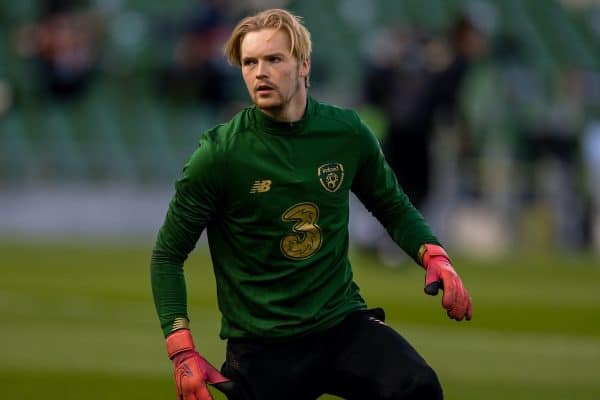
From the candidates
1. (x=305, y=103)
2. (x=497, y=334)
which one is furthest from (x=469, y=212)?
(x=305, y=103)

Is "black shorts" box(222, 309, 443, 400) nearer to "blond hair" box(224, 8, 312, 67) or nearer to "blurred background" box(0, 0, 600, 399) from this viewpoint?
"blond hair" box(224, 8, 312, 67)

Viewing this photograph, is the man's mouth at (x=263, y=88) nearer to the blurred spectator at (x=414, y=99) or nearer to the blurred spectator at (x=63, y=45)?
the blurred spectator at (x=414, y=99)

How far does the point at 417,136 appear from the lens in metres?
→ 17.4

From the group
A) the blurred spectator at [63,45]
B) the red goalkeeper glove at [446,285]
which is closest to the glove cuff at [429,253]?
the red goalkeeper glove at [446,285]

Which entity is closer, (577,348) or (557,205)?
(577,348)

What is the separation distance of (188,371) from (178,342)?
13cm

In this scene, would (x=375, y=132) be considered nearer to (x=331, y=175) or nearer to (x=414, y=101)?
(x=414, y=101)

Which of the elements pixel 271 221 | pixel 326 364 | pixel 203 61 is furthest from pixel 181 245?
pixel 203 61

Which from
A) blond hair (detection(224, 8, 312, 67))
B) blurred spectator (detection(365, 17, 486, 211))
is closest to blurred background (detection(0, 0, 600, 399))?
blurred spectator (detection(365, 17, 486, 211))

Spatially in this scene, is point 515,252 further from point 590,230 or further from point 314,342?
point 314,342

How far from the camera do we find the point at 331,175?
5.39 meters

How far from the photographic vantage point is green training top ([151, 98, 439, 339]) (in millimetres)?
5223

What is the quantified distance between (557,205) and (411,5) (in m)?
7.02

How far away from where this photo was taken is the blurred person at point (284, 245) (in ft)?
17.1
